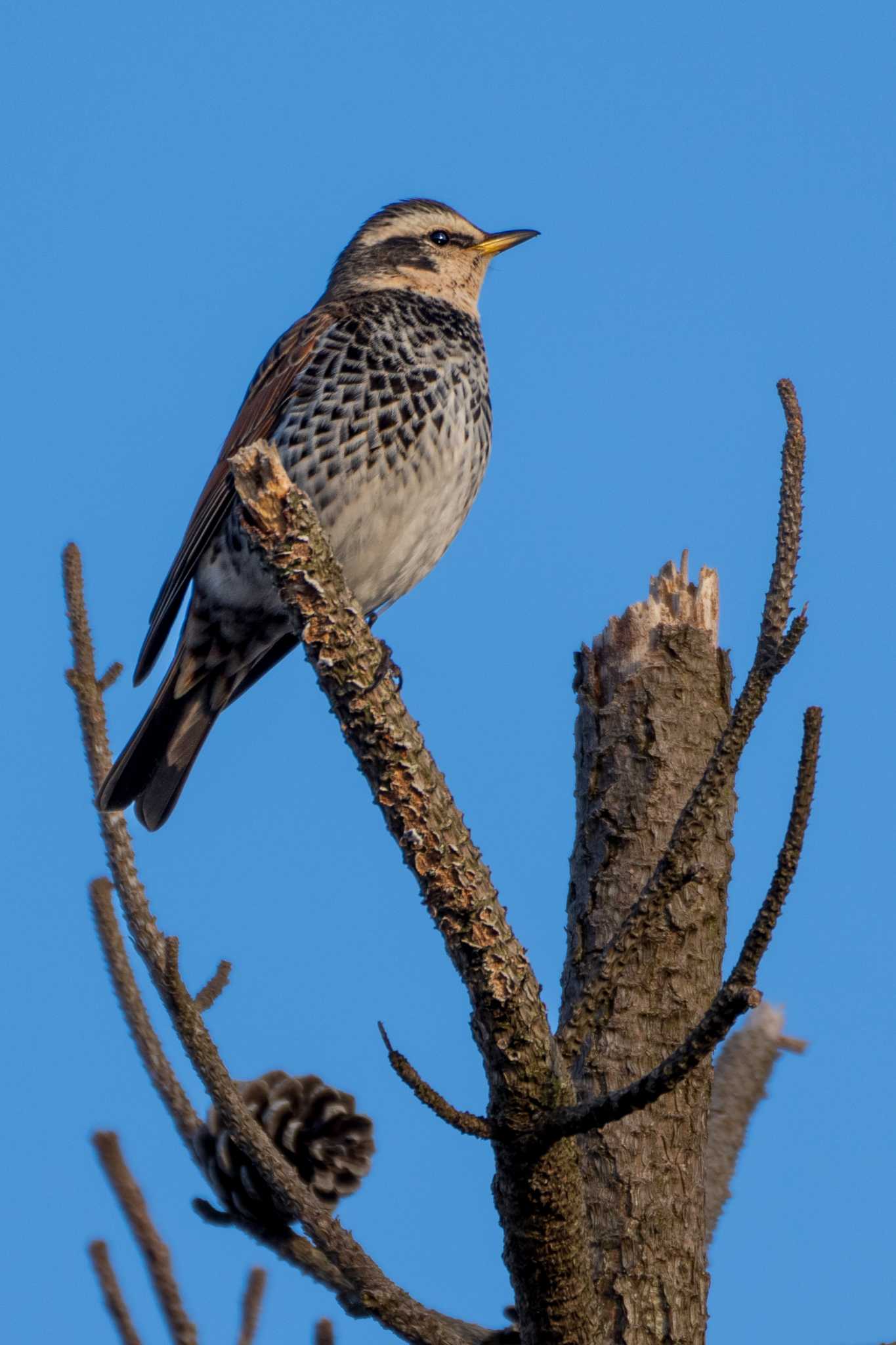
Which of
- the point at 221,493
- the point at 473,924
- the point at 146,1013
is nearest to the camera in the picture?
the point at 473,924

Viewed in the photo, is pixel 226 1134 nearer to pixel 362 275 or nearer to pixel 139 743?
pixel 139 743

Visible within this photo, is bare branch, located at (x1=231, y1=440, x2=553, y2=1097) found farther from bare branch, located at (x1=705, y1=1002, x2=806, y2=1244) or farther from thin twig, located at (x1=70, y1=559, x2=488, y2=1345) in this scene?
bare branch, located at (x1=705, y1=1002, x2=806, y2=1244)

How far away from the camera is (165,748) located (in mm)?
5621

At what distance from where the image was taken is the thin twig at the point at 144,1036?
10.4 feet

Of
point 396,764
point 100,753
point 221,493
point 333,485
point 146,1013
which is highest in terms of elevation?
point 221,493

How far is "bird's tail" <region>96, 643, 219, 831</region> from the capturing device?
5.39 metres

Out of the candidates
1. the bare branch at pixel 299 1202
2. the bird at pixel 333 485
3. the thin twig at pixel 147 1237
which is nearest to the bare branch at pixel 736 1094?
the bare branch at pixel 299 1202

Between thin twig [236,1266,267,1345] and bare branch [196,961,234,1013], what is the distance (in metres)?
0.71

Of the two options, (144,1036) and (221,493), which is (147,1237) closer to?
(144,1036)

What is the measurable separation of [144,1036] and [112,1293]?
0.79m

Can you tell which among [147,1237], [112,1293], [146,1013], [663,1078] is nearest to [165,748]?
[146,1013]

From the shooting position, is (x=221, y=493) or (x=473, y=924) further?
(x=221, y=493)

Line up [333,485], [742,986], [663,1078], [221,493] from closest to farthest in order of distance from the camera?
[742,986], [663,1078], [333,485], [221,493]

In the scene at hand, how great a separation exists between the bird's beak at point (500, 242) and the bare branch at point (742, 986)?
468cm
